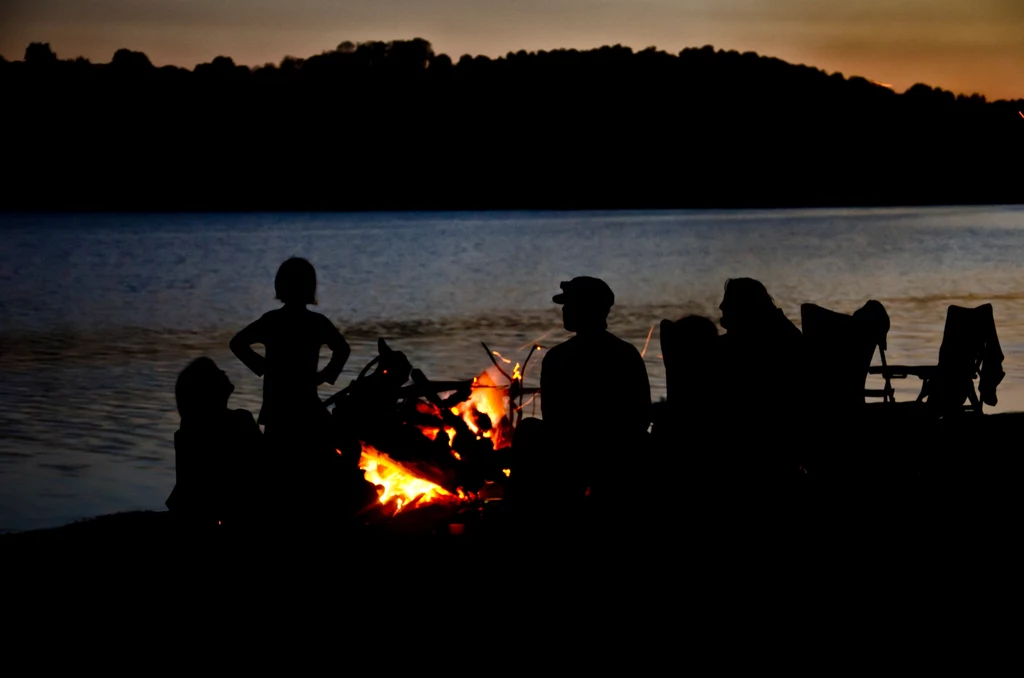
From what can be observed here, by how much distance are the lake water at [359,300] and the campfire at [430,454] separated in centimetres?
432

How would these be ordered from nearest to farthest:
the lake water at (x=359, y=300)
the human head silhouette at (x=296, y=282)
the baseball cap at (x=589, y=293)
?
the baseball cap at (x=589, y=293) → the human head silhouette at (x=296, y=282) → the lake water at (x=359, y=300)

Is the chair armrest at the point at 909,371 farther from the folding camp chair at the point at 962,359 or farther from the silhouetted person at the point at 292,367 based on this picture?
the silhouetted person at the point at 292,367

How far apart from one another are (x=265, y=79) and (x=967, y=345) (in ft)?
465

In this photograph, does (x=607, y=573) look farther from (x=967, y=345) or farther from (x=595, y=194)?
(x=595, y=194)

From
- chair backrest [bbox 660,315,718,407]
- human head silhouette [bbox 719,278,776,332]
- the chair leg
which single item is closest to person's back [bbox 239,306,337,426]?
chair backrest [bbox 660,315,718,407]

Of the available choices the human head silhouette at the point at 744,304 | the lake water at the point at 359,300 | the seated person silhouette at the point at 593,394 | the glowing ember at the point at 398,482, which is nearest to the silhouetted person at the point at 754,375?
the human head silhouette at the point at 744,304

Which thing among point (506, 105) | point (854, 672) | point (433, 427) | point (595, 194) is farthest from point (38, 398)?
point (595, 194)

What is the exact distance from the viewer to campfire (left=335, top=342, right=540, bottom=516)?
272 inches

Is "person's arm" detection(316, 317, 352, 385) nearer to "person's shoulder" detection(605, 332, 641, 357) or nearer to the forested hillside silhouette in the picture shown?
"person's shoulder" detection(605, 332, 641, 357)

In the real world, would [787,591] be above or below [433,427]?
below

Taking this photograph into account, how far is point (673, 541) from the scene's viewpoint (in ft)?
20.9

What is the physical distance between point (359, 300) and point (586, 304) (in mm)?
37915

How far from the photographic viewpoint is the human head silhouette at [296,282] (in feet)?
21.2

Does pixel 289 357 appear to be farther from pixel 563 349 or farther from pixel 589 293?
pixel 589 293
